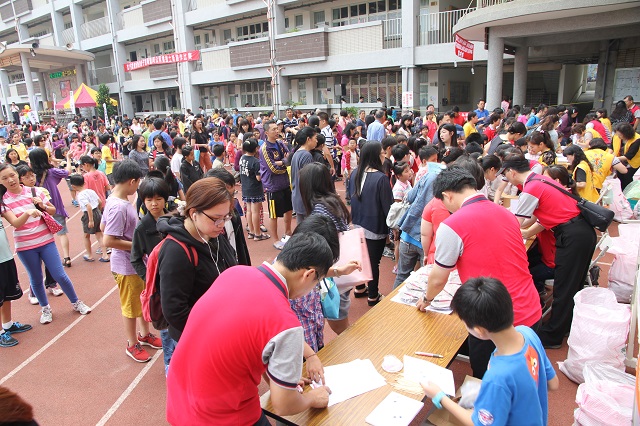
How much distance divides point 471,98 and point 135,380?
64.8 ft

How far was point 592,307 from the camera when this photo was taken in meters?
3.19

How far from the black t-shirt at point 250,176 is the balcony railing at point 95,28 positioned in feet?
89.0

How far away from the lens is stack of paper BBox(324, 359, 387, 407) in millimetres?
2083

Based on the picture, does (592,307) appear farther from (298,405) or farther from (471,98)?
(471,98)

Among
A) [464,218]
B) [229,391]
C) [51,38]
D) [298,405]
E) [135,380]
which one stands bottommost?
[135,380]

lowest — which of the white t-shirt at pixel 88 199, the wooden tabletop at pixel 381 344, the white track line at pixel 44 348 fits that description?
the white track line at pixel 44 348

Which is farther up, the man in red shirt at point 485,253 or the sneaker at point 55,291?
the man in red shirt at point 485,253

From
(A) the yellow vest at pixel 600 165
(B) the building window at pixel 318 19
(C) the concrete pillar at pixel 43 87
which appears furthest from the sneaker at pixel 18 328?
(C) the concrete pillar at pixel 43 87

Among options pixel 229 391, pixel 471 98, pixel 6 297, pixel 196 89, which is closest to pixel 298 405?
pixel 229 391

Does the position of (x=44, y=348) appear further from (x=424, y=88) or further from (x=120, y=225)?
(x=424, y=88)

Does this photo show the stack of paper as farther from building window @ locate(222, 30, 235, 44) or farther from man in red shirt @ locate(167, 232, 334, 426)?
building window @ locate(222, 30, 235, 44)

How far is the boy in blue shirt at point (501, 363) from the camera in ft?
5.43

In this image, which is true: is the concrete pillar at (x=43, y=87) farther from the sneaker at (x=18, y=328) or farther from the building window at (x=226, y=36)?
the sneaker at (x=18, y=328)

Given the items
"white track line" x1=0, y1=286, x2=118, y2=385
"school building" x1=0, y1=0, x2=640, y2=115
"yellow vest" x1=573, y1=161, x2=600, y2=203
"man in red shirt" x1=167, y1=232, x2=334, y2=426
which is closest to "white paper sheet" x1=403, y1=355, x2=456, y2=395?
"man in red shirt" x1=167, y1=232, x2=334, y2=426
